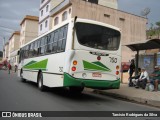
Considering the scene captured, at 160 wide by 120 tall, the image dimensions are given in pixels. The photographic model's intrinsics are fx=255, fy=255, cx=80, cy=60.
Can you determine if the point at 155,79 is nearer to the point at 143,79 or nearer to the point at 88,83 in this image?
the point at 143,79

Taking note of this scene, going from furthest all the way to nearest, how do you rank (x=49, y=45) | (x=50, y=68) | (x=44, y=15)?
1. (x=44, y=15)
2. (x=49, y=45)
3. (x=50, y=68)

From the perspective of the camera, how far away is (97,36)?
10711 millimetres

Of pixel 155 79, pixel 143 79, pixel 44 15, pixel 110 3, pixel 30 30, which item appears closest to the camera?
pixel 155 79

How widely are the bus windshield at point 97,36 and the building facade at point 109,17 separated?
2345 cm

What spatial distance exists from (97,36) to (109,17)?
28141 mm

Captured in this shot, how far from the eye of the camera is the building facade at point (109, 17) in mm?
34906

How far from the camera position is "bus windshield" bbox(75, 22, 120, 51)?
10.3 meters

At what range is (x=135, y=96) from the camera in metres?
11.9

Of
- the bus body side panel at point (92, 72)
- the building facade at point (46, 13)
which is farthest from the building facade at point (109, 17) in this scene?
the bus body side panel at point (92, 72)

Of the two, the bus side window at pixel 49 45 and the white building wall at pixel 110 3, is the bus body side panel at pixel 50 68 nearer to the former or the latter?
the bus side window at pixel 49 45

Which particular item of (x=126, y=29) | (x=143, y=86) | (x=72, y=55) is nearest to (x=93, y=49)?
(x=72, y=55)

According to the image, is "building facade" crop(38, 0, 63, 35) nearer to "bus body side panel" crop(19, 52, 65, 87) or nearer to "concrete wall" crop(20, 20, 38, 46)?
"concrete wall" crop(20, 20, 38, 46)

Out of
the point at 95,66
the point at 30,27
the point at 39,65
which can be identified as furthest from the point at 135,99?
the point at 30,27

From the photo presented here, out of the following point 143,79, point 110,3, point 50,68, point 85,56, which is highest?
point 110,3
